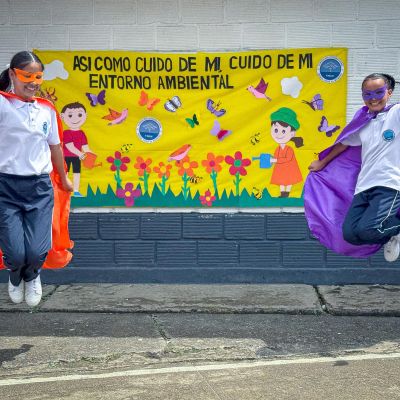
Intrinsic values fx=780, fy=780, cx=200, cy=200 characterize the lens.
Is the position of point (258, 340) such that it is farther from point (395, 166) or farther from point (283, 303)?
point (395, 166)

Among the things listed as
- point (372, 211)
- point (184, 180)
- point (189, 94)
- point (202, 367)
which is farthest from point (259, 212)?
point (202, 367)

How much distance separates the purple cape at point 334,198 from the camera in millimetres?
6832

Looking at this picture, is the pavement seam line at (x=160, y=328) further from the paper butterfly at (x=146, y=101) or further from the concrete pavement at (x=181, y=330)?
the paper butterfly at (x=146, y=101)

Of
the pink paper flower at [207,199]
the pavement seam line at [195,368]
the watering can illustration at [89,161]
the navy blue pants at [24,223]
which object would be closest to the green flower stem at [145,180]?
the watering can illustration at [89,161]

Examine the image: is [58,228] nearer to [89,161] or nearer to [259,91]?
[89,161]

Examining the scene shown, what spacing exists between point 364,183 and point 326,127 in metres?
1.91

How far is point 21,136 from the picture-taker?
582 centimetres

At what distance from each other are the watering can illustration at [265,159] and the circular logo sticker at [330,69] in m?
0.99

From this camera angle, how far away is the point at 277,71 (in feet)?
26.9

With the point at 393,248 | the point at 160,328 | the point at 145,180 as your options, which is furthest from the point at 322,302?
the point at 145,180

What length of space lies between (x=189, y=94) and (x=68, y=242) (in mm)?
2443

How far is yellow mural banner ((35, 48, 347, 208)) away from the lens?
8.20 metres

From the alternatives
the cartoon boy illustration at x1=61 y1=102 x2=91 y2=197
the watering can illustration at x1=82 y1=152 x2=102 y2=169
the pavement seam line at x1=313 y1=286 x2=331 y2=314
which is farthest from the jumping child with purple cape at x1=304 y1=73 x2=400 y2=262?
the cartoon boy illustration at x1=61 y1=102 x2=91 y2=197

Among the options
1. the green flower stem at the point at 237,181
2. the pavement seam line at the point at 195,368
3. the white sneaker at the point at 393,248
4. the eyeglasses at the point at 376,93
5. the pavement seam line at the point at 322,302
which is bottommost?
the pavement seam line at the point at 195,368
